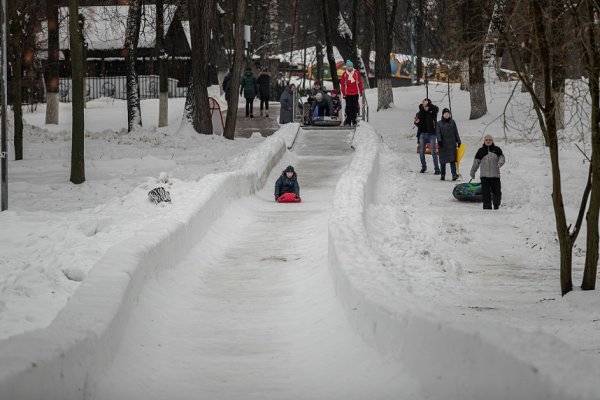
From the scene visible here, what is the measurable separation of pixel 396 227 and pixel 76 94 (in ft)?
24.7

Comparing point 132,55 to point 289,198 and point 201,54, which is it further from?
point 289,198

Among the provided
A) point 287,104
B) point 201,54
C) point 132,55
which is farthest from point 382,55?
point 132,55

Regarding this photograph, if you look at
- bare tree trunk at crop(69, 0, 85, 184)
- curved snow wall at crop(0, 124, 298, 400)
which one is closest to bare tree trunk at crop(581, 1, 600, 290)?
curved snow wall at crop(0, 124, 298, 400)

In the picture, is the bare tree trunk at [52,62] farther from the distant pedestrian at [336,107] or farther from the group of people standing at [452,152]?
the group of people standing at [452,152]

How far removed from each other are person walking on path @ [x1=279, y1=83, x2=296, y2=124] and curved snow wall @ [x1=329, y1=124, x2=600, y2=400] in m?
24.1

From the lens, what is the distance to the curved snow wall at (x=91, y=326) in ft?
20.4

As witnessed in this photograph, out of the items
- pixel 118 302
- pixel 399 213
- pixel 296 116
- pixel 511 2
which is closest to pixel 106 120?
pixel 296 116

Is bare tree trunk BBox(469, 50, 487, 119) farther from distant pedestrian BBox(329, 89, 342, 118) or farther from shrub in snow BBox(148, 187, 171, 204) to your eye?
shrub in snow BBox(148, 187, 171, 204)

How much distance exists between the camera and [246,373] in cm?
812

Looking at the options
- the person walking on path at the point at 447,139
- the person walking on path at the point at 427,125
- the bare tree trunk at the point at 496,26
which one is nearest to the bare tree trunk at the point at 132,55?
the person walking on path at the point at 427,125

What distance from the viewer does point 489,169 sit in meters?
19.2

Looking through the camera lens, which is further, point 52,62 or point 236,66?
point 52,62

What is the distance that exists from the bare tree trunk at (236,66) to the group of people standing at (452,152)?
326 inches

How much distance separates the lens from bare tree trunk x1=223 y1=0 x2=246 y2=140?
1198 inches
